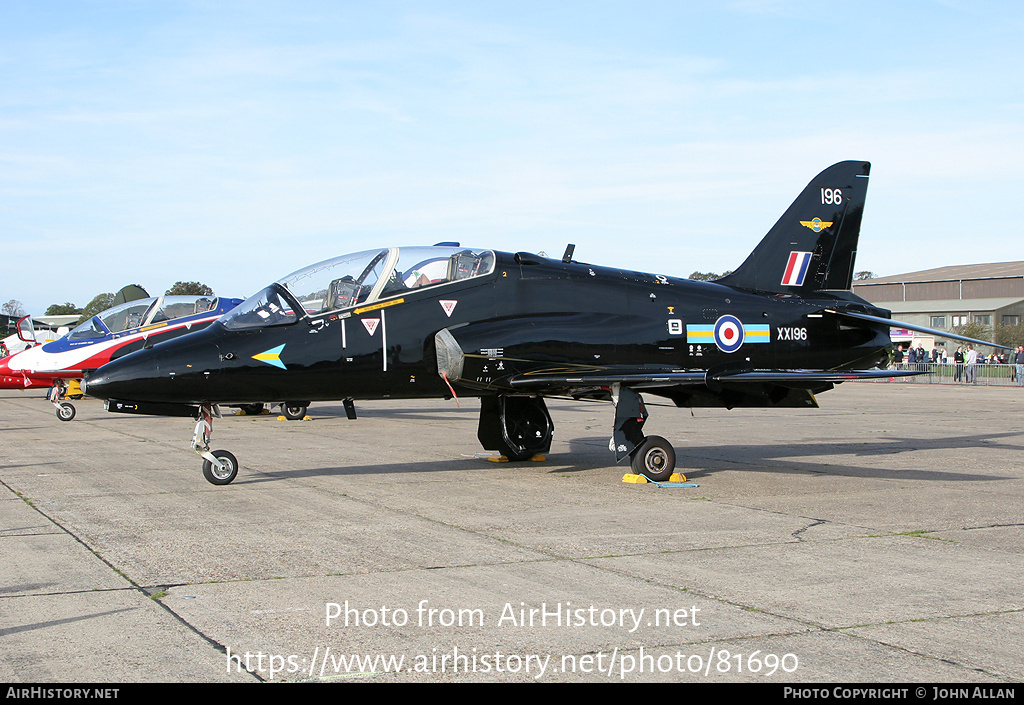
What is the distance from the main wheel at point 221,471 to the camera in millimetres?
10391

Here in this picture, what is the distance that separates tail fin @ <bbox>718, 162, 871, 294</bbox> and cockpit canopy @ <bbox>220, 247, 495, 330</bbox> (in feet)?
15.5

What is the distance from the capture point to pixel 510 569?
6.42 meters

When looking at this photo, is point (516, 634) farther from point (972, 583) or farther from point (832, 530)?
point (832, 530)

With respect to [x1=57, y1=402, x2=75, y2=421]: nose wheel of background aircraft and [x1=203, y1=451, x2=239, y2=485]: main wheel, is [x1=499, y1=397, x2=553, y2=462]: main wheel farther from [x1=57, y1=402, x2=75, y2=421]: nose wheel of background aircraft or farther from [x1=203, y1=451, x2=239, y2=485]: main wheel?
[x1=57, y1=402, x2=75, y2=421]: nose wheel of background aircraft

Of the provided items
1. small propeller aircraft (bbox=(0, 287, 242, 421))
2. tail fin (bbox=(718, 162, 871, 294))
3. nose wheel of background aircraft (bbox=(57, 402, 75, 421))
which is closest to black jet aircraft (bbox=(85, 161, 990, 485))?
tail fin (bbox=(718, 162, 871, 294))

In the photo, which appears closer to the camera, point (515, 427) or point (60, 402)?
point (515, 427)

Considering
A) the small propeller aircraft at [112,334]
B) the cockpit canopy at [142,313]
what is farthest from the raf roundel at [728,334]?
the cockpit canopy at [142,313]

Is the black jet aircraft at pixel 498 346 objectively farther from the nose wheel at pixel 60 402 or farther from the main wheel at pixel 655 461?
the nose wheel at pixel 60 402

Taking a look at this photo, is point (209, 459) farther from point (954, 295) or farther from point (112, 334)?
point (954, 295)

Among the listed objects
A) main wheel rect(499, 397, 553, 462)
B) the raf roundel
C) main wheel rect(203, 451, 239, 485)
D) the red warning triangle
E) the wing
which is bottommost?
main wheel rect(203, 451, 239, 485)

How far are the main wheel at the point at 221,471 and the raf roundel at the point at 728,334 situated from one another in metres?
6.49

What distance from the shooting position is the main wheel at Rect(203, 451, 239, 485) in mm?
10391

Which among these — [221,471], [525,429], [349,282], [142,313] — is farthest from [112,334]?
[349,282]

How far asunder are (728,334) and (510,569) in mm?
6881
